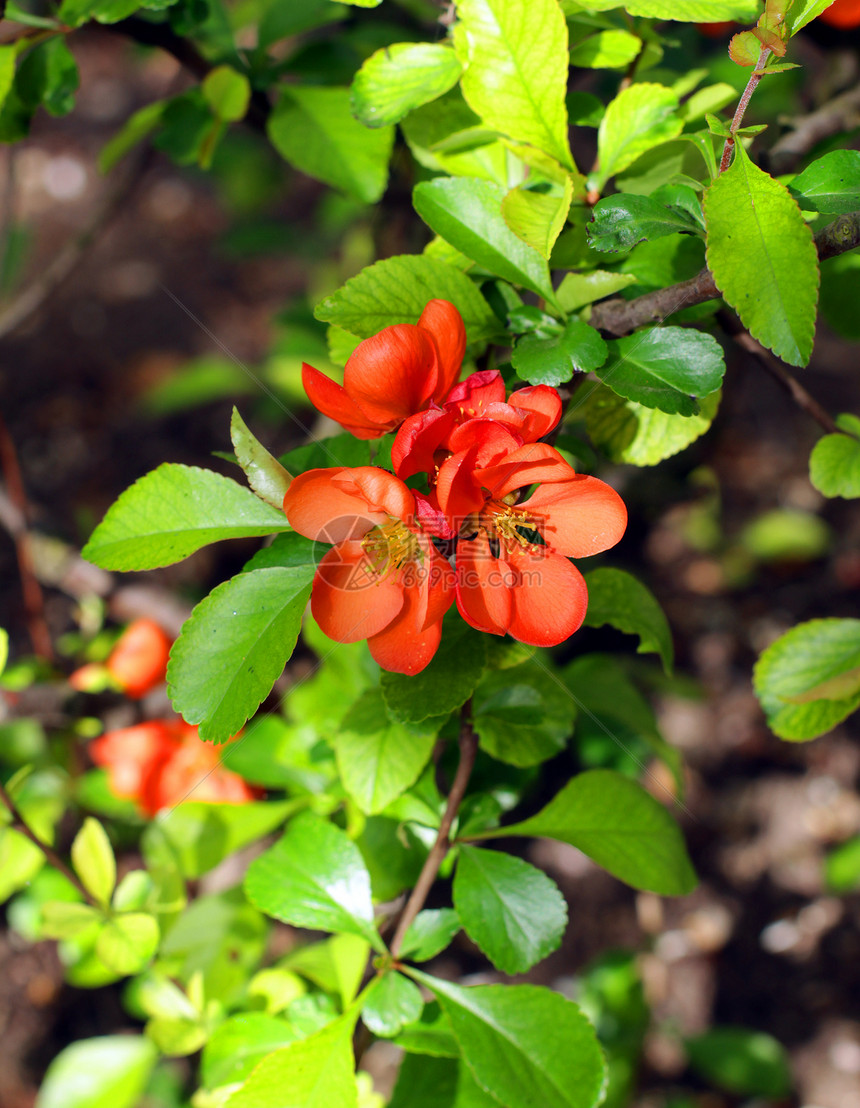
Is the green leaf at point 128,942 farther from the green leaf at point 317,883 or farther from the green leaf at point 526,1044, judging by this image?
the green leaf at point 526,1044

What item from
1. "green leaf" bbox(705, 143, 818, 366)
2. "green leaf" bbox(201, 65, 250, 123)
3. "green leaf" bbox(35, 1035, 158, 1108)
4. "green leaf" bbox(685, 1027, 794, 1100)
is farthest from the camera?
Answer: "green leaf" bbox(685, 1027, 794, 1100)

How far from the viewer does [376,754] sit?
0.65 metres

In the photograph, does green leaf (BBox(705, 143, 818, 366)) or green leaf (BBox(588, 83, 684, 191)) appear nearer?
green leaf (BBox(705, 143, 818, 366))

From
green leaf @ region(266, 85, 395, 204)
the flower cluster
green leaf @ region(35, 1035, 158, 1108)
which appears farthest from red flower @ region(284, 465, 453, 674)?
green leaf @ region(35, 1035, 158, 1108)

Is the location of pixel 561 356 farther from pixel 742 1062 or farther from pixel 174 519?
pixel 742 1062

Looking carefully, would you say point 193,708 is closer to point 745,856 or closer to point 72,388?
point 745,856

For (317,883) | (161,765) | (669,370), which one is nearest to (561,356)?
(669,370)

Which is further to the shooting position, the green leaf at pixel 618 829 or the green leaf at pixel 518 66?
the green leaf at pixel 618 829

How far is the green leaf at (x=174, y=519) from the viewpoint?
21.0 inches

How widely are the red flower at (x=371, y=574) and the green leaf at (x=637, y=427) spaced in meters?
0.19

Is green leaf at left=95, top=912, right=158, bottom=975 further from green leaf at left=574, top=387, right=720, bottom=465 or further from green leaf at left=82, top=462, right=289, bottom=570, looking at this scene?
green leaf at left=574, top=387, right=720, bottom=465

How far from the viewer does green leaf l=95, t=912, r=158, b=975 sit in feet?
2.50

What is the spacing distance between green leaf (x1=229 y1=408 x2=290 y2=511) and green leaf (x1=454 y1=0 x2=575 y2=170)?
27 centimetres

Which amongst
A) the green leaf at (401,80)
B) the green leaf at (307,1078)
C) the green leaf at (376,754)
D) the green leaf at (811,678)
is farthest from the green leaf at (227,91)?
the green leaf at (307,1078)
